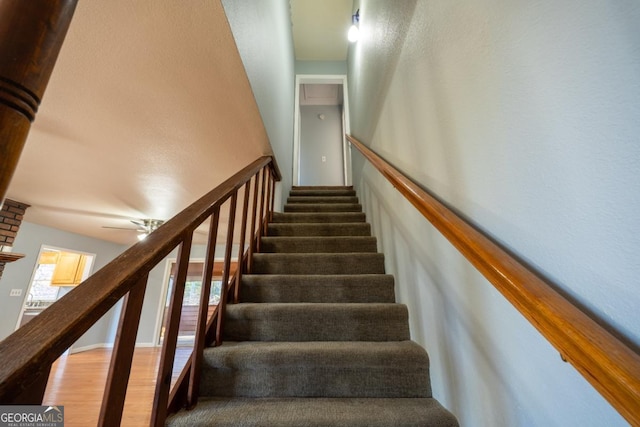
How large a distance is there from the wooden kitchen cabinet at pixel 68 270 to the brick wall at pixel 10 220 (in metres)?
2.37

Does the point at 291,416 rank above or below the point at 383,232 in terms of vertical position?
below

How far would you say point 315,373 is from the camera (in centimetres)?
112

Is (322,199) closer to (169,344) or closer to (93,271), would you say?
(169,344)

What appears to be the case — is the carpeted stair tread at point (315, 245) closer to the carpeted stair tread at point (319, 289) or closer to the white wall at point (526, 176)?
the carpeted stair tread at point (319, 289)

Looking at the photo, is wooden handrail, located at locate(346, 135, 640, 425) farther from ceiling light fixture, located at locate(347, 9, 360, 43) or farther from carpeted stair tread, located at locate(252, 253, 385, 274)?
ceiling light fixture, located at locate(347, 9, 360, 43)

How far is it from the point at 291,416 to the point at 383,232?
1328 mm

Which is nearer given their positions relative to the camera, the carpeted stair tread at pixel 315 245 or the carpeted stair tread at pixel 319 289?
the carpeted stair tread at pixel 319 289

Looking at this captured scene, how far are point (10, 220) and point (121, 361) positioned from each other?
394 cm

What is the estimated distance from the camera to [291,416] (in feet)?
3.08

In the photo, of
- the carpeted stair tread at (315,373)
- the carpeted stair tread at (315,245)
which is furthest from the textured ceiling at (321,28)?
the carpeted stair tread at (315,373)

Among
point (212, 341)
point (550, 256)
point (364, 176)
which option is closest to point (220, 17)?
point (550, 256)

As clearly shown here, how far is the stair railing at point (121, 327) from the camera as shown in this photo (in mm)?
434

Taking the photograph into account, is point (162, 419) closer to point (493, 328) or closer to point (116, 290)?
point (116, 290)

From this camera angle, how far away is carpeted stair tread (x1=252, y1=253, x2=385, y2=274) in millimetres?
1894
